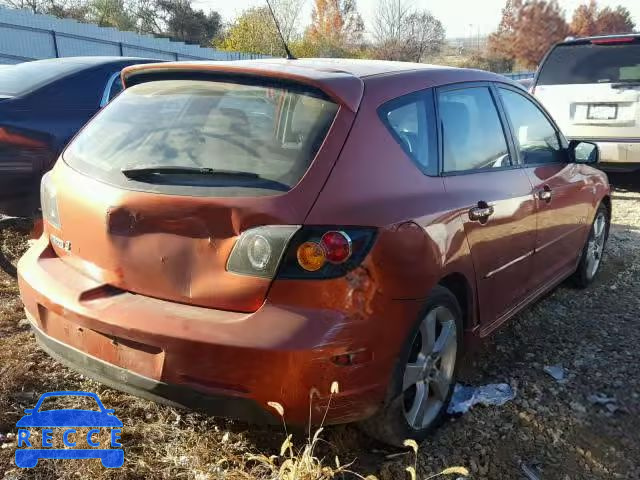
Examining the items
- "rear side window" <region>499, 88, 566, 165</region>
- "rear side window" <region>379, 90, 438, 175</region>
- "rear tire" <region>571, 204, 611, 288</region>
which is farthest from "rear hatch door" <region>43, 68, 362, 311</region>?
"rear tire" <region>571, 204, 611, 288</region>

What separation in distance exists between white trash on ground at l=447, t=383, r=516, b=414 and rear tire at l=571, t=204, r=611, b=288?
6.39 ft

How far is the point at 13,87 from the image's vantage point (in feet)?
16.8

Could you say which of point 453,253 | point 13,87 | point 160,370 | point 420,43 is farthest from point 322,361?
point 420,43

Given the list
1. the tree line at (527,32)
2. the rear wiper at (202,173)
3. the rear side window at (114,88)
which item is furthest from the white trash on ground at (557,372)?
the tree line at (527,32)

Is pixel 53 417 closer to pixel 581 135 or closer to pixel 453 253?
pixel 453 253

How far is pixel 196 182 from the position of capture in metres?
2.29

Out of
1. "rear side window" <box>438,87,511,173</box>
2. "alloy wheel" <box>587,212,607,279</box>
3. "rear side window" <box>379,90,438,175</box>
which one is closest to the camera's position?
"rear side window" <box>379,90,438,175</box>

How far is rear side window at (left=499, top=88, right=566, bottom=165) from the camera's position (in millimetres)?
3715

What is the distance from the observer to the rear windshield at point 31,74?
5094mm

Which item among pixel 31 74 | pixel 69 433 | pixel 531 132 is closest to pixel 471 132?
pixel 531 132

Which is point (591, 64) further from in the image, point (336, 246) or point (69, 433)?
point (69, 433)

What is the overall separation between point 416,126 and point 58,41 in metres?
22.3

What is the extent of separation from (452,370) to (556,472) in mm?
616

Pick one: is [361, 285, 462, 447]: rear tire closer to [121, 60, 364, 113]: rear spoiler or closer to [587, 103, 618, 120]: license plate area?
[121, 60, 364, 113]: rear spoiler
